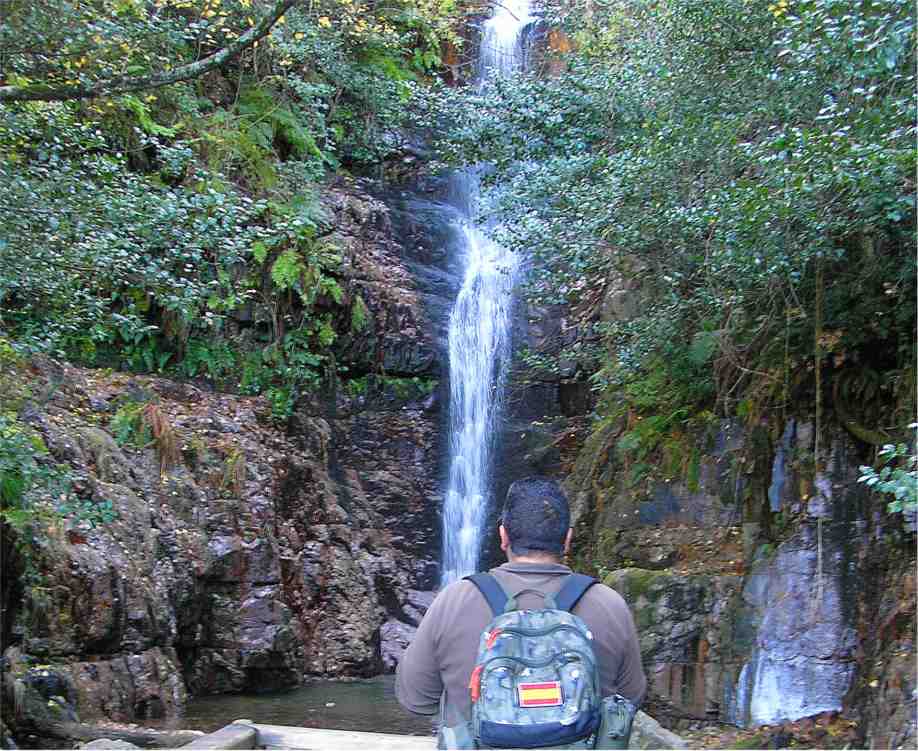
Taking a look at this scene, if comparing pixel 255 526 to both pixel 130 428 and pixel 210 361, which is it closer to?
pixel 130 428

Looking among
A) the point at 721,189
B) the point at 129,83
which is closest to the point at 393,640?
the point at 721,189

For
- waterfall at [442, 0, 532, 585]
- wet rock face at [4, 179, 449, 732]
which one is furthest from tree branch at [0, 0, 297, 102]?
waterfall at [442, 0, 532, 585]

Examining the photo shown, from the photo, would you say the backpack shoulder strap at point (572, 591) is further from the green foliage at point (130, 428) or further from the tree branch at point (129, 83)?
the green foliage at point (130, 428)

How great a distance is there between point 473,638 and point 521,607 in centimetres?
18

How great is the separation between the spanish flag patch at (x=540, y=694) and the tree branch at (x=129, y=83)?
4855 mm

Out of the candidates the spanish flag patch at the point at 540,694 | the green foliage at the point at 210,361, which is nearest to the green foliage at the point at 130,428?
the green foliage at the point at 210,361

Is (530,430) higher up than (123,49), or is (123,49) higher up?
(123,49)

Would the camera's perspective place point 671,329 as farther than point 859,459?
Yes

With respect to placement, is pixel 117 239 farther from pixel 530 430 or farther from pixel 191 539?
pixel 530 430

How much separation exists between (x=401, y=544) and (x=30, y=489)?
827cm

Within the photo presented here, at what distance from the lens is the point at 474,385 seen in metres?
16.8

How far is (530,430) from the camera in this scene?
52.9ft

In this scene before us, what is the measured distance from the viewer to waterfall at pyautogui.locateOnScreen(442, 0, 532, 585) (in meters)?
15.7

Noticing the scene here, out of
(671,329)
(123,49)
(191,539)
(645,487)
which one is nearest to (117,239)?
(123,49)
